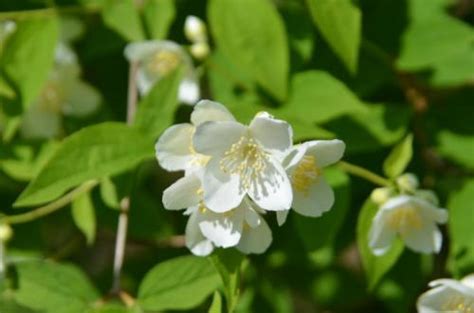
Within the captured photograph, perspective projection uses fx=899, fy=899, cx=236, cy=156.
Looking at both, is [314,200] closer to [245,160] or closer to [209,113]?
[245,160]

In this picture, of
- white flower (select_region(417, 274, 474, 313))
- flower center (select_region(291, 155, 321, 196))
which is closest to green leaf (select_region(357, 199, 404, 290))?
white flower (select_region(417, 274, 474, 313))

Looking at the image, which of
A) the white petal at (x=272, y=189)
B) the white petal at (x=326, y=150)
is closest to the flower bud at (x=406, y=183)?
the white petal at (x=326, y=150)

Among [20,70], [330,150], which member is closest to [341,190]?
[330,150]

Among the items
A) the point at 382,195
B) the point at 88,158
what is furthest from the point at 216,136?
the point at 382,195

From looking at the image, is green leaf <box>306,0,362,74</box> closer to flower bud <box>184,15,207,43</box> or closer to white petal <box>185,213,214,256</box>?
flower bud <box>184,15,207,43</box>

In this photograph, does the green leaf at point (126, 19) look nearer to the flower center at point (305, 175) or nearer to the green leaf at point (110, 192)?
the green leaf at point (110, 192)
